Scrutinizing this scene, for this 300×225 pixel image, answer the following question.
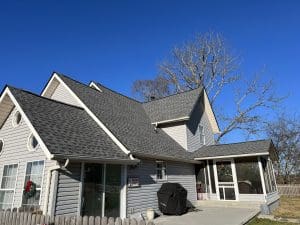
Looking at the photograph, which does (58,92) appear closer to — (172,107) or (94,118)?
(94,118)

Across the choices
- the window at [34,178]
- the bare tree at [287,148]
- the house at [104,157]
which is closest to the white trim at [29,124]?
the house at [104,157]

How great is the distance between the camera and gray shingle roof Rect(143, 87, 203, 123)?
54.9 ft

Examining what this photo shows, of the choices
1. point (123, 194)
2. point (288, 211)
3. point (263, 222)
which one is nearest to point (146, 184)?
point (123, 194)

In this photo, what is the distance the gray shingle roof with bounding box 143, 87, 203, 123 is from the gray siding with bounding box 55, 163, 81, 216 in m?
9.40

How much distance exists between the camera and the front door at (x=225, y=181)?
559 inches

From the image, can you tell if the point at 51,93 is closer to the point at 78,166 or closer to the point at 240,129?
the point at 78,166

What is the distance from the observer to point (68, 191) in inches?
309

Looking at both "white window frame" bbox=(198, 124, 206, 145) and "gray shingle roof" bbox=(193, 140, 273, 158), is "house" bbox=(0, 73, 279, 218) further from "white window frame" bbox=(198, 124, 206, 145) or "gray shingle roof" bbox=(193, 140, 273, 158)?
"white window frame" bbox=(198, 124, 206, 145)

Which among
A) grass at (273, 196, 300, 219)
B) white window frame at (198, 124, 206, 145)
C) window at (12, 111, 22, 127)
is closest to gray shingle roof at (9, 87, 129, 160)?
window at (12, 111, 22, 127)

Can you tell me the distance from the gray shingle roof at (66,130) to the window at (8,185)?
87.6 inches

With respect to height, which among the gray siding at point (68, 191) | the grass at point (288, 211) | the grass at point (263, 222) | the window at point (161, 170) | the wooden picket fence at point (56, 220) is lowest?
the grass at point (263, 222)

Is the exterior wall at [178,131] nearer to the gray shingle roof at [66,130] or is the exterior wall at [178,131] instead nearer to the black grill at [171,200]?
the black grill at [171,200]

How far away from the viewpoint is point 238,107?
26.0 meters

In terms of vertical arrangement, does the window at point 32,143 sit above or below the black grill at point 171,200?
above
